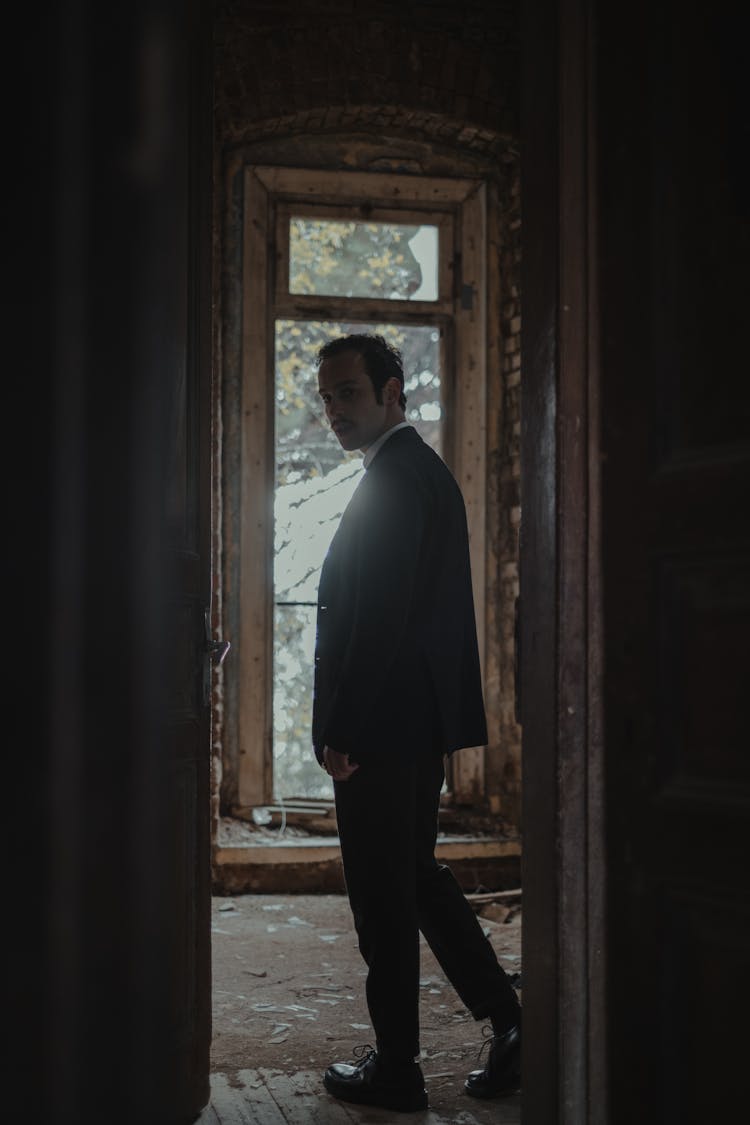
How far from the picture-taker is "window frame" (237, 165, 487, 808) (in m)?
5.32

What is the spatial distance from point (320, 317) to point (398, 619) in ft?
10.6

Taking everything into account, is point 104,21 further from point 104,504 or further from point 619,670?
point 619,670

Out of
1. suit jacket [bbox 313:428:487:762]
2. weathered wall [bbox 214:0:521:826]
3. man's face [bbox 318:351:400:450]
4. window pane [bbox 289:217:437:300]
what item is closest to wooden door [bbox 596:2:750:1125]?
suit jacket [bbox 313:428:487:762]

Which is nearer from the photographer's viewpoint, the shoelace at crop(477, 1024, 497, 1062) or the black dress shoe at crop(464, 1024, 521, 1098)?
the black dress shoe at crop(464, 1024, 521, 1098)

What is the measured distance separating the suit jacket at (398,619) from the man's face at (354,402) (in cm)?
11

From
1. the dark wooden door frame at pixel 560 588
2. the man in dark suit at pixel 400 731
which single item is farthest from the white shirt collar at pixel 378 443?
the dark wooden door frame at pixel 560 588

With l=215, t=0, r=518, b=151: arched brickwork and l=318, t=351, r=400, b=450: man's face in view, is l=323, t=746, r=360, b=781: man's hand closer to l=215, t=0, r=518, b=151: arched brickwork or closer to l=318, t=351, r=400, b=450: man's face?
l=318, t=351, r=400, b=450: man's face

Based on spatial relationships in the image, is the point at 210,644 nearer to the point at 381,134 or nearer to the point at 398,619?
the point at 398,619

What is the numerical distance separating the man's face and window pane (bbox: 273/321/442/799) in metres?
2.57

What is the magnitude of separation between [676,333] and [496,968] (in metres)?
1.85

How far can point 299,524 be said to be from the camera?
17.9 ft

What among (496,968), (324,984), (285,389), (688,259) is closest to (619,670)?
(688,259)

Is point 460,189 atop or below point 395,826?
atop

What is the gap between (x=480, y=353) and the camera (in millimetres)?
5516
